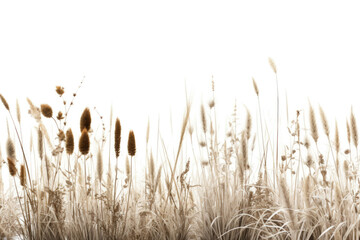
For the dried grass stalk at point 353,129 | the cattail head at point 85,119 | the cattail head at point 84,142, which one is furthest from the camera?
the dried grass stalk at point 353,129

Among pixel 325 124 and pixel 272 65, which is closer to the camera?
pixel 325 124

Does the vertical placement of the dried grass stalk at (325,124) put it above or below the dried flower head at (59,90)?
below

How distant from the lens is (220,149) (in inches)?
103

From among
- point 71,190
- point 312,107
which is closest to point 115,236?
point 71,190

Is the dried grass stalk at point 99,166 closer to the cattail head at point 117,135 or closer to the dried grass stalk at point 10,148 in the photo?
the cattail head at point 117,135

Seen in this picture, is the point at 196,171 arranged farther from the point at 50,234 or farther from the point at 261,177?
the point at 50,234

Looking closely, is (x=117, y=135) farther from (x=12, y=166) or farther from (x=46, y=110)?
(x=12, y=166)

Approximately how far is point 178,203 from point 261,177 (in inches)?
20.1

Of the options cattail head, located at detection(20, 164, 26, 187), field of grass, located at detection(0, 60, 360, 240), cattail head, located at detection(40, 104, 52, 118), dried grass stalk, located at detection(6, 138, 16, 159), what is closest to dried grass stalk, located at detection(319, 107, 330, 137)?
field of grass, located at detection(0, 60, 360, 240)

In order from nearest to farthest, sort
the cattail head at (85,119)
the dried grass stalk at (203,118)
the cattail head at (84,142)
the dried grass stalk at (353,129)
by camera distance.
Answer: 1. the cattail head at (84,142)
2. the cattail head at (85,119)
3. the dried grass stalk at (353,129)
4. the dried grass stalk at (203,118)

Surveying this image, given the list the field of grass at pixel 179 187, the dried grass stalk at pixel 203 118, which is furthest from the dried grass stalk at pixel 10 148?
the dried grass stalk at pixel 203 118

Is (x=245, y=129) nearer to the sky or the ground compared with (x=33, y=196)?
nearer to the sky

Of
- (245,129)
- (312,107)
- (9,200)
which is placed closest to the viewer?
(312,107)

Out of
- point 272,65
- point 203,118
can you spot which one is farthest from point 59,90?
point 272,65
